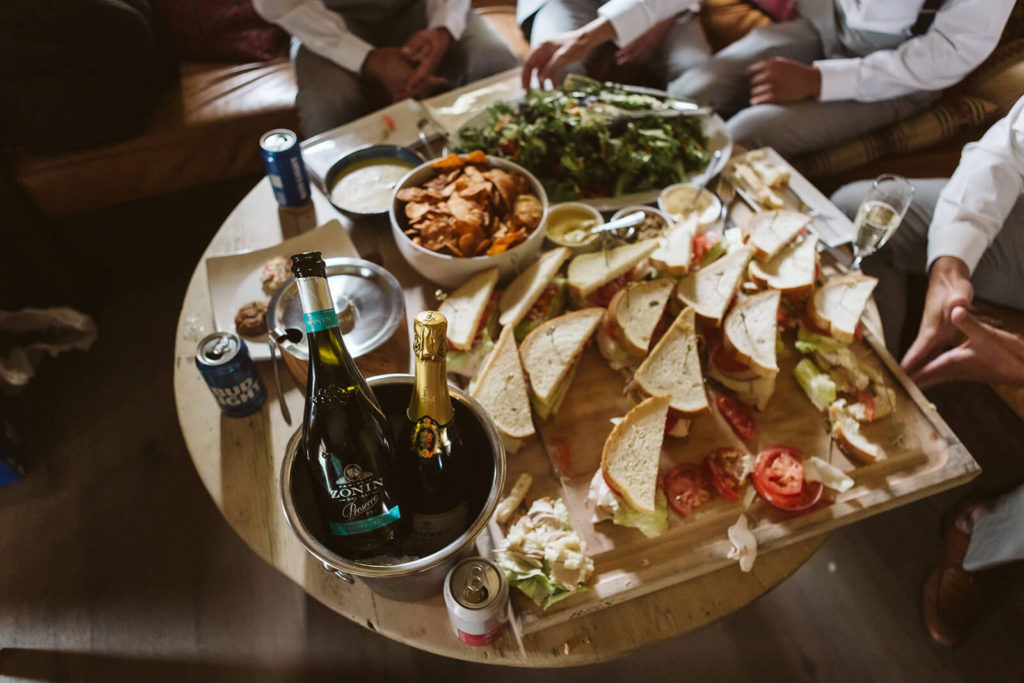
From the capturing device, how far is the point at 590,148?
1.65 m

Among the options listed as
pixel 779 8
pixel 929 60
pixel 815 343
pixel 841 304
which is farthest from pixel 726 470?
pixel 779 8

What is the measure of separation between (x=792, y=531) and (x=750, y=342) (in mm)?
402

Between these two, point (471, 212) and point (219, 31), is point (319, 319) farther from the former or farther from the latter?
point (219, 31)

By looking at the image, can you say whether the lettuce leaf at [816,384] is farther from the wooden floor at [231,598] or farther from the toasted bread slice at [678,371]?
the wooden floor at [231,598]

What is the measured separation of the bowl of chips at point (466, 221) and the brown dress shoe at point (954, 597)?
1572 mm

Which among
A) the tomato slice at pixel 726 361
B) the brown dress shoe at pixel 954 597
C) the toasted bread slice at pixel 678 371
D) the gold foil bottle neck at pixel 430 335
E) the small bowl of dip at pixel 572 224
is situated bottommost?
the brown dress shoe at pixel 954 597

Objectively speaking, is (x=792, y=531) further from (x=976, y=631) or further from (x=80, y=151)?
(x=80, y=151)

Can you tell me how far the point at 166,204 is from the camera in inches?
93.1

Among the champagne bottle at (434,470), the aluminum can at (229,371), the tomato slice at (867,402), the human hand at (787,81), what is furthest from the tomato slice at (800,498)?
the human hand at (787,81)

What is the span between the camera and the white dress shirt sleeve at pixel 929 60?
1503 mm

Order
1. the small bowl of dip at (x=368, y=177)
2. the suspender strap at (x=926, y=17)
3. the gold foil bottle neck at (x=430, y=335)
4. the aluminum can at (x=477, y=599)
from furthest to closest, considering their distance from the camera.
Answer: the suspender strap at (x=926, y=17)
the small bowl of dip at (x=368, y=177)
the aluminum can at (x=477, y=599)
the gold foil bottle neck at (x=430, y=335)

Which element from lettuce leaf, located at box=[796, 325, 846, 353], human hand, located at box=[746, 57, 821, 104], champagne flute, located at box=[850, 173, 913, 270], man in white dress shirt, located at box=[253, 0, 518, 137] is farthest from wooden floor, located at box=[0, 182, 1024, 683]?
man in white dress shirt, located at box=[253, 0, 518, 137]

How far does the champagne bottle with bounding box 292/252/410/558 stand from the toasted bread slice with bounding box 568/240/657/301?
61cm

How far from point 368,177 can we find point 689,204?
0.88 meters
